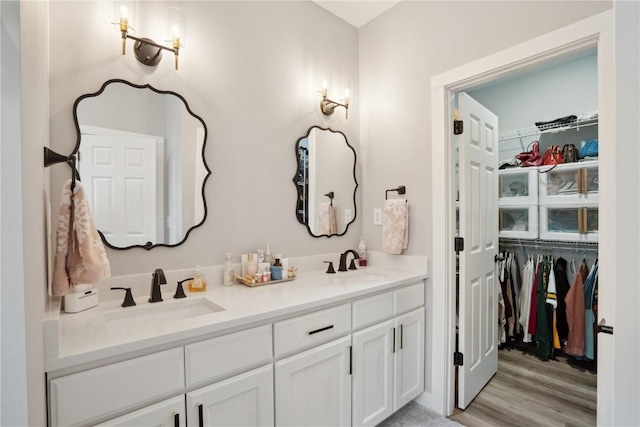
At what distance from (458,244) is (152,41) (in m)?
2.12

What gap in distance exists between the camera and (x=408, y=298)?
79.0 inches

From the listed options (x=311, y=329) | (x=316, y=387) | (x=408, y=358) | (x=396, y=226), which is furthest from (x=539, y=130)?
(x=316, y=387)

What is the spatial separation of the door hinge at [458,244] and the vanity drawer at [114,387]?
1715 mm

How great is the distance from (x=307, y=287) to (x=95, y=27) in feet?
5.38

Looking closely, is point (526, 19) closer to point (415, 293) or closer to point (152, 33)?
point (415, 293)

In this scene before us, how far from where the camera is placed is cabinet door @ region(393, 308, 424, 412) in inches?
75.8

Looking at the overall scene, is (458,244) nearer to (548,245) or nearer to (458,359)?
(458,359)

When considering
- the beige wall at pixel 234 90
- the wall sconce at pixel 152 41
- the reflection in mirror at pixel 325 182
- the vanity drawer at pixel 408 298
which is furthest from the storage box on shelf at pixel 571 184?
the wall sconce at pixel 152 41

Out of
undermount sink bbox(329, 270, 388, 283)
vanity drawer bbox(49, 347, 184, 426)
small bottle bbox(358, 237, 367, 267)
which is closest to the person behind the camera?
vanity drawer bbox(49, 347, 184, 426)

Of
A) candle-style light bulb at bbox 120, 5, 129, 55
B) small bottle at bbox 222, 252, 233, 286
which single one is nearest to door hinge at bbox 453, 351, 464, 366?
small bottle at bbox 222, 252, 233, 286

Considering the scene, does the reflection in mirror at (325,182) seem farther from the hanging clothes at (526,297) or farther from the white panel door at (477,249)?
the hanging clothes at (526,297)

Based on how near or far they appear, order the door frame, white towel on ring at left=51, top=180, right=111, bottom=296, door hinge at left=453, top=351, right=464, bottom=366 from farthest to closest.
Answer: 1. door hinge at left=453, top=351, right=464, bottom=366
2. the door frame
3. white towel on ring at left=51, top=180, right=111, bottom=296

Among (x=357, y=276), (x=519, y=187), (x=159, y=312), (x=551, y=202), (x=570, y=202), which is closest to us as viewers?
(x=159, y=312)

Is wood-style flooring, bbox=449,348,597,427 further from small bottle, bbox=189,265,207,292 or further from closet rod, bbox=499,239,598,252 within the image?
small bottle, bbox=189,265,207,292
